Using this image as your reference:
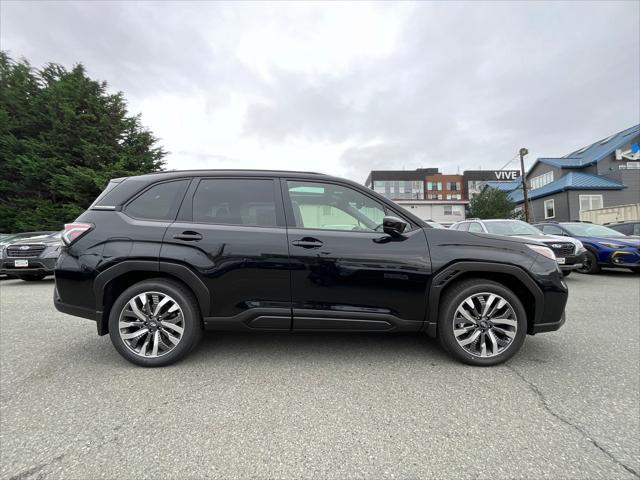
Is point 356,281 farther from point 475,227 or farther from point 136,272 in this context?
point 475,227

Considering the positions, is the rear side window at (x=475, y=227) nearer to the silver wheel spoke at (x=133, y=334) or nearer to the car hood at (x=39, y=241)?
the silver wheel spoke at (x=133, y=334)

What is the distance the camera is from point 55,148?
56.5ft

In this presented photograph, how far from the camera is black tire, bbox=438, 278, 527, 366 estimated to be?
8.63ft

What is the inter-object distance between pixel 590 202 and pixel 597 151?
700cm

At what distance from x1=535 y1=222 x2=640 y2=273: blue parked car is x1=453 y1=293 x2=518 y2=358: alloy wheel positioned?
6154 millimetres

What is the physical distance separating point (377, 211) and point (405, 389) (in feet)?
4.90

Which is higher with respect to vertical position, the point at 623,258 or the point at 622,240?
the point at 622,240

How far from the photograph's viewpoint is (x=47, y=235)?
27.4ft

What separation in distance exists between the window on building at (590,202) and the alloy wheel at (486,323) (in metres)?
28.3

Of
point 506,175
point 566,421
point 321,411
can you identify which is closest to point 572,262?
point 566,421

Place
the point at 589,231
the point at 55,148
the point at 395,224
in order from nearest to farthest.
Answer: the point at 395,224
the point at 589,231
the point at 55,148

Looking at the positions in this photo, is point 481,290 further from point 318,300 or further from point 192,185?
point 192,185

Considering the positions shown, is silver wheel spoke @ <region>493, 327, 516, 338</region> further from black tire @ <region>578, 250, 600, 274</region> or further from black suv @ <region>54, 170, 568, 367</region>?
black tire @ <region>578, 250, 600, 274</region>

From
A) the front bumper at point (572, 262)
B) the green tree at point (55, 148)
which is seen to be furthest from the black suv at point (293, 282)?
the green tree at point (55, 148)
